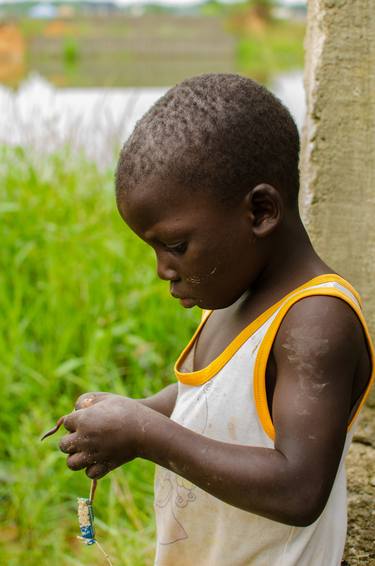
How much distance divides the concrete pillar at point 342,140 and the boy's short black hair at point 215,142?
0.59 meters

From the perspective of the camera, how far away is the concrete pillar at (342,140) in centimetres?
204

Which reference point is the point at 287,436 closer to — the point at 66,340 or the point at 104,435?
the point at 104,435

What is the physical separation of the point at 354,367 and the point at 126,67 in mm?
13823

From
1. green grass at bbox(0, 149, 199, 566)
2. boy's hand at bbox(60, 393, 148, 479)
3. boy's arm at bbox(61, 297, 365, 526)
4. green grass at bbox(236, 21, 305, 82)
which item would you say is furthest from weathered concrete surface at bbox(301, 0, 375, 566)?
green grass at bbox(236, 21, 305, 82)

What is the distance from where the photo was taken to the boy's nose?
1.50 meters

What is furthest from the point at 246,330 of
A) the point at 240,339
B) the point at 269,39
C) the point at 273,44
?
the point at 273,44

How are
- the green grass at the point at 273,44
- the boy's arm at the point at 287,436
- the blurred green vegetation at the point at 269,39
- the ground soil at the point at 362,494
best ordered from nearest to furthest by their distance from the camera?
the boy's arm at the point at 287,436 → the ground soil at the point at 362,494 → the green grass at the point at 273,44 → the blurred green vegetation at the point at 269,39

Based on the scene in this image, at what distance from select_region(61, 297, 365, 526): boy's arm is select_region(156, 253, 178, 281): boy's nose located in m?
0.21

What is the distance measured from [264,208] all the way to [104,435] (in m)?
0.46

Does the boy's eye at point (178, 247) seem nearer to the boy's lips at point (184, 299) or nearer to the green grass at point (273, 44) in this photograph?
the boy's lips at point (184, 299)

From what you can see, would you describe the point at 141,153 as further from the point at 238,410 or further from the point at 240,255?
the point at 238,410

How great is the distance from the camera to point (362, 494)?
210cm

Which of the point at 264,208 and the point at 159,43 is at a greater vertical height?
the point at 264,208

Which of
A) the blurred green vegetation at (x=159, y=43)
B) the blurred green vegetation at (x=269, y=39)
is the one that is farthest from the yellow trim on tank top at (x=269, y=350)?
the blurred green vegetation at (x=269, y=39)
